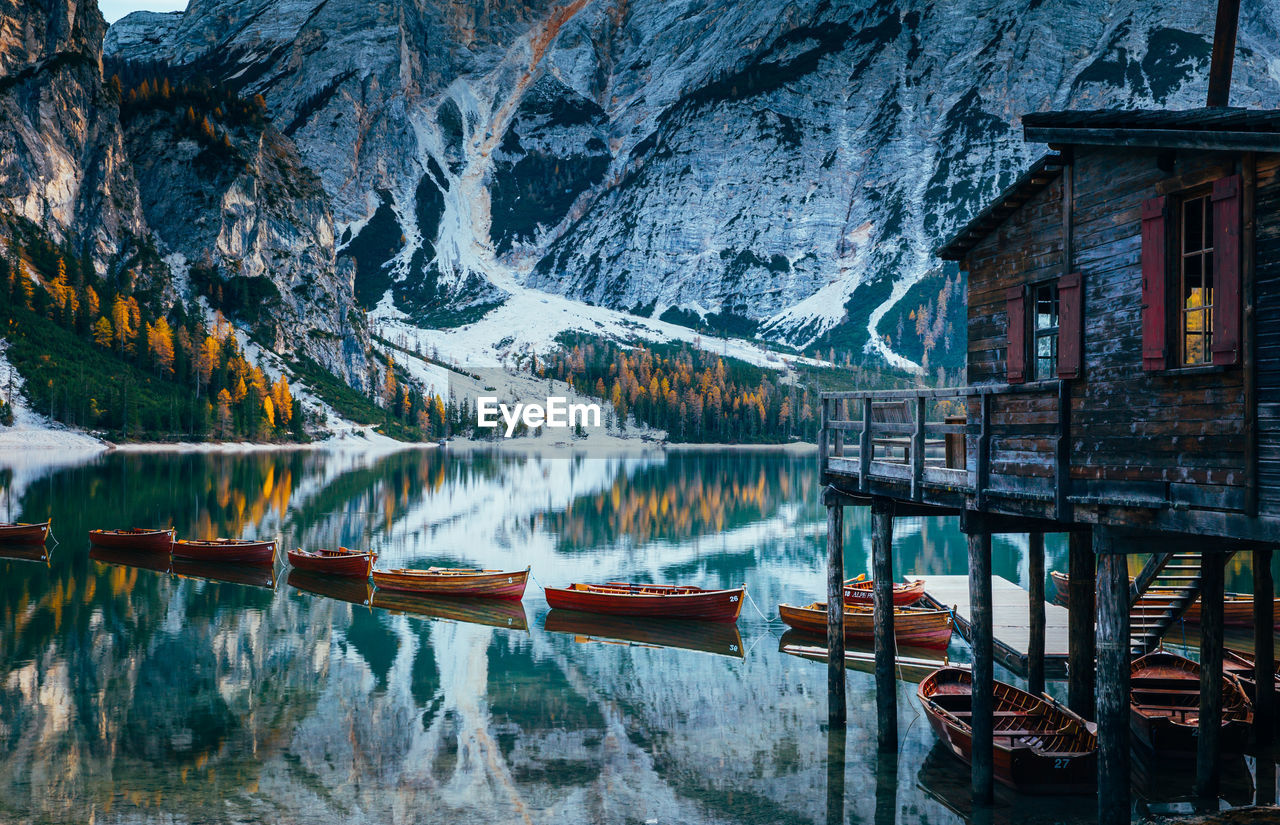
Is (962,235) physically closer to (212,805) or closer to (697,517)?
(212,805)

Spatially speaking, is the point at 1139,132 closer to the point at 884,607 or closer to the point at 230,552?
the point at 884,607

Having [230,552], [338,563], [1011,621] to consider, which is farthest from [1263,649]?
[230,552]

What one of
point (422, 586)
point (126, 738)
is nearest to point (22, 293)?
point (422, 586)

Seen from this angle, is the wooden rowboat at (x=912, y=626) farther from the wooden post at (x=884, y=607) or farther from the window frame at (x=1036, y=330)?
the window frame at (x=1036, y=330)

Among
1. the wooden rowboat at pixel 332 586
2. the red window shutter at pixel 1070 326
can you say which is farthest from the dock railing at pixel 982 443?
the wooden rowboat at pixel 332 586

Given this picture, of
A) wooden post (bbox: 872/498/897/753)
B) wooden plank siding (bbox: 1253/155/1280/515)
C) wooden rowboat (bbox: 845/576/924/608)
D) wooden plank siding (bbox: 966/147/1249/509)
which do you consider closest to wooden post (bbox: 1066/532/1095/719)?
wooden post (bbox: 872/498/897/753)

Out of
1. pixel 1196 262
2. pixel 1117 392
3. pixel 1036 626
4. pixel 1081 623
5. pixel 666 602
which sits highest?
pixel 1196 262
